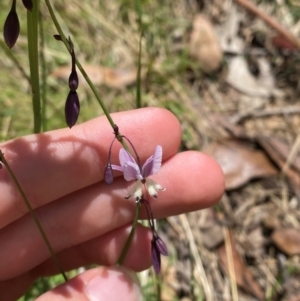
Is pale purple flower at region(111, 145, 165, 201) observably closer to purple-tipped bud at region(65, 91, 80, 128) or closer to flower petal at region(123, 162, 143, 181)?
flower petal at region(123, 162, 143, 181)

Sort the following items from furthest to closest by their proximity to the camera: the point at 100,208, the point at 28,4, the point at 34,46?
the point at 100,208 → the point at 34,46 → the point at 28,4

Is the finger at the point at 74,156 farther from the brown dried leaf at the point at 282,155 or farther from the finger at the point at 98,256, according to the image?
the brown dried leaf at the point at 282,155

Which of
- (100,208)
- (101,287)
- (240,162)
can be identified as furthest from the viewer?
(240,162)

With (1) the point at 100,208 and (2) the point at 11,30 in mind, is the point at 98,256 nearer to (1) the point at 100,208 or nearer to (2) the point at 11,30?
(1) the point at 100,208

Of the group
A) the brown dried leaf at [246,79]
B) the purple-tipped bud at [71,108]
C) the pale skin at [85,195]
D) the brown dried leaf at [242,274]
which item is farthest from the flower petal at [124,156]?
the brown dried leaf at [246,79]

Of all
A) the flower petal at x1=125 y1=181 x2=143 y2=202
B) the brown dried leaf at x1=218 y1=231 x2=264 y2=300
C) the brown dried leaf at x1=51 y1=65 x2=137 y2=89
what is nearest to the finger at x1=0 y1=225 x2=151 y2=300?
the flower petal at x1=125 y1=181 x2=143 y2=202

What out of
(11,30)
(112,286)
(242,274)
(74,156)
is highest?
(11,30)

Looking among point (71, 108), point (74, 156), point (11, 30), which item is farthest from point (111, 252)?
point (11, 30)
